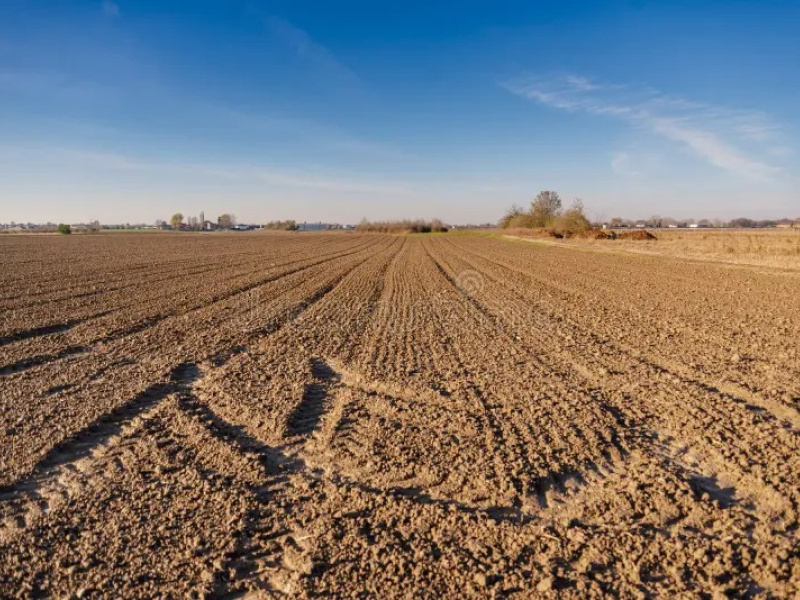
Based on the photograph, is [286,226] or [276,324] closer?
[276,324]

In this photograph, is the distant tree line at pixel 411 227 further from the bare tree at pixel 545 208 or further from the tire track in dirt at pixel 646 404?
the tire track in dirt at pixel 646 404

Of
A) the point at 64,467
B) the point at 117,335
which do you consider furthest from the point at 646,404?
the point at 117,335

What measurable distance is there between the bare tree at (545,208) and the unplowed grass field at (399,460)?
78566 mm

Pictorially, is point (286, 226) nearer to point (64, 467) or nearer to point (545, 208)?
point (545, 208)

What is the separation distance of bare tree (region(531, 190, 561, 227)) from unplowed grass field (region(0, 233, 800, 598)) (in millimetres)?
78566

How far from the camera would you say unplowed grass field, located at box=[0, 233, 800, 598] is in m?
3.10

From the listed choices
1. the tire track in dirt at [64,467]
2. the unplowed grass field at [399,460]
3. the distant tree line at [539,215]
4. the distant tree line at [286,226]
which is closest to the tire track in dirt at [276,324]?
the unplowed grass field at [399,460]

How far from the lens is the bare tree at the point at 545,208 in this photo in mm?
86000

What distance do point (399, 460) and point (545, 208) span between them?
3676 inches

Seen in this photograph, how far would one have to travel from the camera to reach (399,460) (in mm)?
4504

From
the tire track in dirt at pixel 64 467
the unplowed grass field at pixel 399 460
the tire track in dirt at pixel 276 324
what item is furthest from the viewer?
the tire track in dirt at pixel 276 324

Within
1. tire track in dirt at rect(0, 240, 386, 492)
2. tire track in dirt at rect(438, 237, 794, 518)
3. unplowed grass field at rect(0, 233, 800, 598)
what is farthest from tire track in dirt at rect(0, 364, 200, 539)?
tire track in dirt at rect(438, 237, 794, 518)

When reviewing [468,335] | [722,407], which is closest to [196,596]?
[722,407]

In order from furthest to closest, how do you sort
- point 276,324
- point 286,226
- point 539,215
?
point 286,226 < point 539,215 < point 276,324
